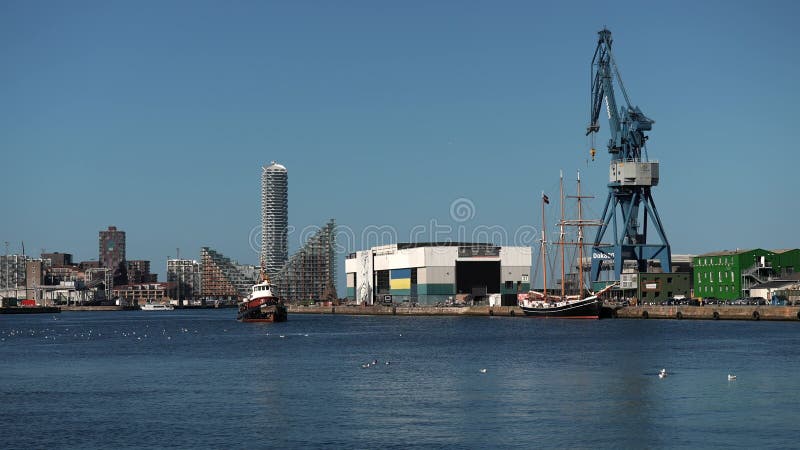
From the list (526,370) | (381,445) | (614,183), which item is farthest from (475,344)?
(614,183)

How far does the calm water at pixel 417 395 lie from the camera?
39.0 meters

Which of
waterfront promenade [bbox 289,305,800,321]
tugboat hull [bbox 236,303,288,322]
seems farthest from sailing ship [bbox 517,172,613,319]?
tugboat hull [bbox 236,303,288,322]

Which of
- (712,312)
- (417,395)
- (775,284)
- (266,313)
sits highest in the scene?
(775,284)

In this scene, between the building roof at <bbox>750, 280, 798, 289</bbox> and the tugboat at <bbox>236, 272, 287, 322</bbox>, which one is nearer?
the building roof at <bbox>750, 280, 798, 289</bbox>

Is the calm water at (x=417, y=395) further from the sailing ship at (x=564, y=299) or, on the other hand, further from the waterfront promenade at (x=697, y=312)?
the sailing ship at (x=564, y=299)

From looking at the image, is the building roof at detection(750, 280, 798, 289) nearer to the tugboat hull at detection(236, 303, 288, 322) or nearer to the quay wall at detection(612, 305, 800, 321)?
the quay wall at detection(612, 305, 800, 321)

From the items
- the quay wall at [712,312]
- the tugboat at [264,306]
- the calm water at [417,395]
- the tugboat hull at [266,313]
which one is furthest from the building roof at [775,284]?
the tugboat at [264,306]

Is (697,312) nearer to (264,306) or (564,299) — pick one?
(564,299)

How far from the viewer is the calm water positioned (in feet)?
128

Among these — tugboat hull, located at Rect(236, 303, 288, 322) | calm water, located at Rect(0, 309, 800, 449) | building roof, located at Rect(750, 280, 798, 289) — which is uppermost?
building roof, located at Rect(750, 280, 798, 289)

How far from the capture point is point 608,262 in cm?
16125

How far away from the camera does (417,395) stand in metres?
50.9

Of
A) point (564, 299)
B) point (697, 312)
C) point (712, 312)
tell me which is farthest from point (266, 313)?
point (712, 312)

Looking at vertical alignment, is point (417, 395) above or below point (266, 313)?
below
